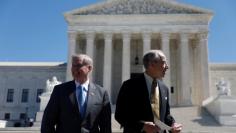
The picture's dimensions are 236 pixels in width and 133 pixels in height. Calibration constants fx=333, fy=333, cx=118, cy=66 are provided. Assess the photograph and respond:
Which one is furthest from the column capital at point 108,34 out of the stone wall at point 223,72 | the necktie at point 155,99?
the necktie at point 155,99

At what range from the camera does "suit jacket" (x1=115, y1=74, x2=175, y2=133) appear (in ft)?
16.6

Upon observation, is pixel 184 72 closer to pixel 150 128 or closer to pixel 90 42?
pixel 90 42

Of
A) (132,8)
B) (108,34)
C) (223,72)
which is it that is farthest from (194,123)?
(223,72)

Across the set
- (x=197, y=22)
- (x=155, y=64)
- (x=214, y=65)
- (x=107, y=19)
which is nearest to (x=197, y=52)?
(x=197, y=22)

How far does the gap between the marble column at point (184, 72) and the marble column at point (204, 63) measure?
169 centimetres

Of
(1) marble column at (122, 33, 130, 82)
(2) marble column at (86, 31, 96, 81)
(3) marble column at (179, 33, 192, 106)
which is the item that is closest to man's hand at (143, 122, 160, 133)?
(3) marble column at (179, 33, 192, 106)

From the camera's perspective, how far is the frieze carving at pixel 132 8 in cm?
4543

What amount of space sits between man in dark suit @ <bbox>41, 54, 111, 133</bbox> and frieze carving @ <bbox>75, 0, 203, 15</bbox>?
134 ft

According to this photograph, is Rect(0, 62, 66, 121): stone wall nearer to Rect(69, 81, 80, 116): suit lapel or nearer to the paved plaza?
the paved plaza

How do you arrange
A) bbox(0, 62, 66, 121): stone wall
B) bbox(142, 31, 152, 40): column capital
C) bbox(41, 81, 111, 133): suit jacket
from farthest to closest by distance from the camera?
bbox(0, 62, 66, 121): stone wall, bbox(142, 31, 152, 40): column capital, bbox(41, 81, 111, 133): suit jacket

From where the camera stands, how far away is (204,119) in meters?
30.0

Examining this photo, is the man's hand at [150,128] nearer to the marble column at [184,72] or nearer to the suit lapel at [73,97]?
the suit lapel at [73,97]

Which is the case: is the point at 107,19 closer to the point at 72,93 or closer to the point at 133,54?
the point at 133,54

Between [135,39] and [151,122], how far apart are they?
43995mm
